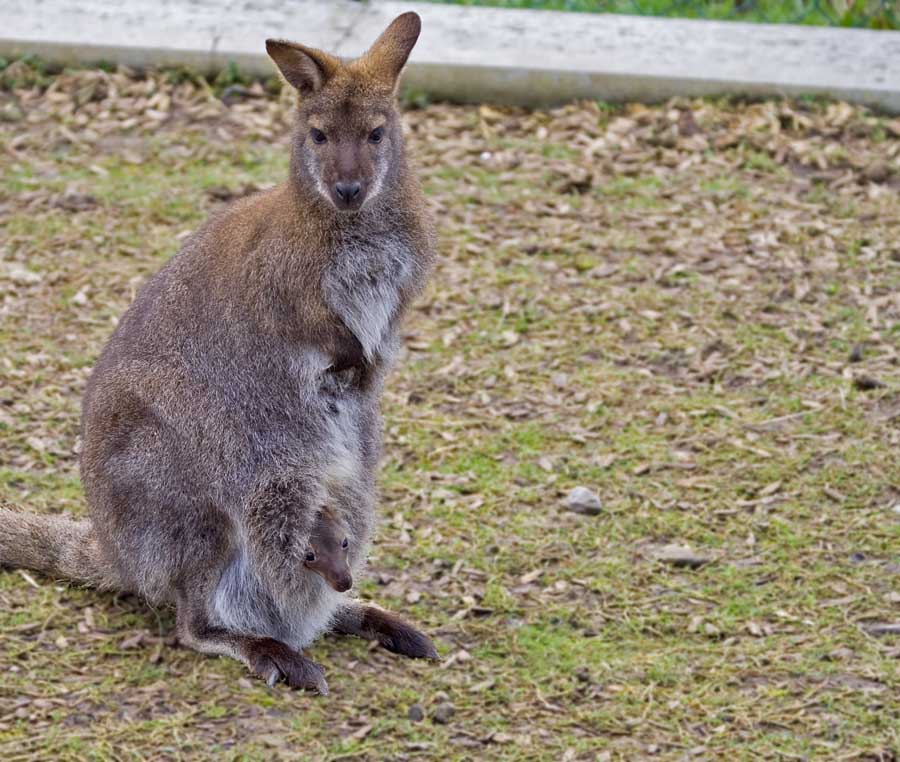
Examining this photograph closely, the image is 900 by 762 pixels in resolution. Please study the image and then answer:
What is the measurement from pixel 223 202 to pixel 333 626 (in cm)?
274

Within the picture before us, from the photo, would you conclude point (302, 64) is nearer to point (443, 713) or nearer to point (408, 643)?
point (408, 643)

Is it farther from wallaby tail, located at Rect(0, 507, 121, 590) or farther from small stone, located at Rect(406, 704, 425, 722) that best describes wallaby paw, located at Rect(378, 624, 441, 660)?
wallaby tail, located at Rect(0, 507, 121, 590)

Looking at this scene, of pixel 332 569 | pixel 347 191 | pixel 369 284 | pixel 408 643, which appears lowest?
pixel 408 643

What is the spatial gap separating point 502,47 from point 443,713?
4.30 m

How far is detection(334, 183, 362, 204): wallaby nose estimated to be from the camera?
12.7 feet

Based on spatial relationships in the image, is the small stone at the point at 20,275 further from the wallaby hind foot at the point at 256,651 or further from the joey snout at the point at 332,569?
the joey snout at the point at 332,569

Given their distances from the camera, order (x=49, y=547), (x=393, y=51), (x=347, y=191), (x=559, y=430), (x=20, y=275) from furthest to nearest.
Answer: (x=20, y=275), (x=559, y=430), (x=49, y=547), (x=393, y=51), (x=347, y=191)

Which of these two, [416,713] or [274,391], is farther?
[274,391]

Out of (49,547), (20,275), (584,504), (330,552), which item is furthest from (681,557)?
(20,275)

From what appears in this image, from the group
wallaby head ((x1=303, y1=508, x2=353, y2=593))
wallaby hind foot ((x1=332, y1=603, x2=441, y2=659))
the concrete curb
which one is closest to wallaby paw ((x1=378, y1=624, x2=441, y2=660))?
wallaby hind foot ((x1=332, y1=603, x2=441, y2=659))

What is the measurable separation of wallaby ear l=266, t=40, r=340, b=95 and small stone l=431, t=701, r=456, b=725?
1666mm

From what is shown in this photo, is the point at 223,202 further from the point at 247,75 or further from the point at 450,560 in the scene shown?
the point at 450,560

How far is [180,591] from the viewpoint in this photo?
4.06 meters

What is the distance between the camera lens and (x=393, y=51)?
4.13 metres
